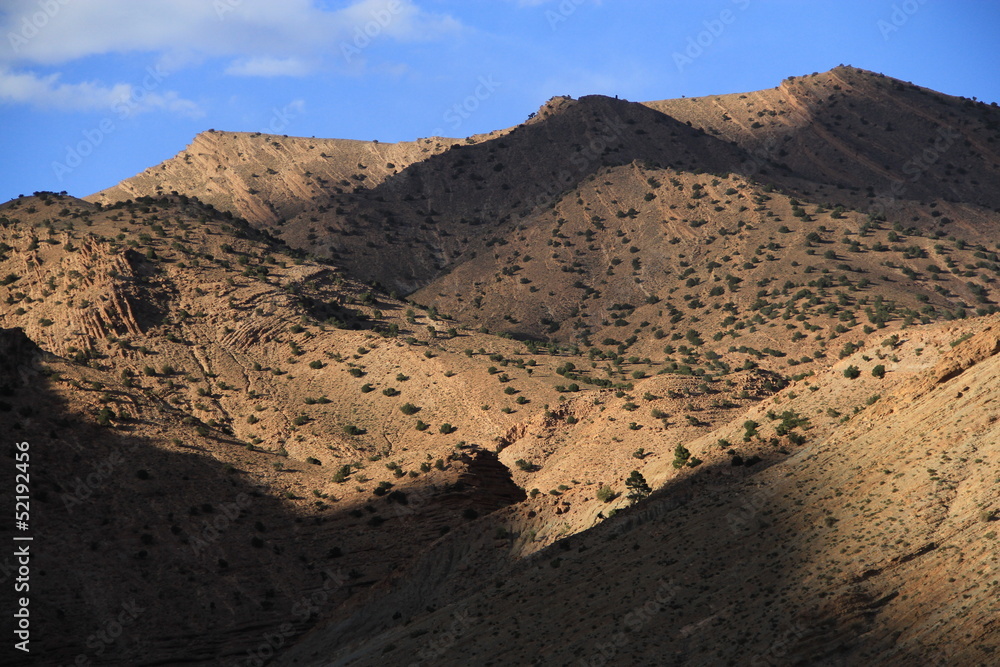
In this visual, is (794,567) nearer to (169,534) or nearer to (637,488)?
(637,488)

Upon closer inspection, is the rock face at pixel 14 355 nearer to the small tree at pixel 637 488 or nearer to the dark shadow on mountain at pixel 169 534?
the dark shadow on mountain at pixel 169 534

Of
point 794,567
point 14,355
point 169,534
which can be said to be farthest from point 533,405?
point 794,567

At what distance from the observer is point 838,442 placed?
33.8m

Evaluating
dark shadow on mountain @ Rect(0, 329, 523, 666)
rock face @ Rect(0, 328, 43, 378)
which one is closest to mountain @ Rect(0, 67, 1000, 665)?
dark shadow on mountain @ Rect(0, 329, 523, 666)

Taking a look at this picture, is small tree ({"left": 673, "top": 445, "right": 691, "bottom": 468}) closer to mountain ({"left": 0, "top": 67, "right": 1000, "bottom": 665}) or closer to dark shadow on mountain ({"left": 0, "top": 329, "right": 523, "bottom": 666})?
mountain ({"left": 0, "top": 67, "right": 1000, "bottom": 665})

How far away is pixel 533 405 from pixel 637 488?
27.9 m

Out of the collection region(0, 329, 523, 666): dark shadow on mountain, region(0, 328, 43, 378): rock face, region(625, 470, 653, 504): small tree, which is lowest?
region(625, 470, 653, 504): small tree

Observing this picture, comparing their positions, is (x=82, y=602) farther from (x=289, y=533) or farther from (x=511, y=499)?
(x=511, y=499)

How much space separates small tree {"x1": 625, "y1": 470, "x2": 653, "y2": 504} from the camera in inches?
1566

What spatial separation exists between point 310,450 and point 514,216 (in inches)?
2600

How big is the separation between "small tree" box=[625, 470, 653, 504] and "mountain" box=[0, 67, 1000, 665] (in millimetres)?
231

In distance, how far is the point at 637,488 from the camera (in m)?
40.5

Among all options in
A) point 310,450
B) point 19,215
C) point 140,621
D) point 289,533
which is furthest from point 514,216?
point 140,621

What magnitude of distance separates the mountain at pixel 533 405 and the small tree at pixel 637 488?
23 cm
